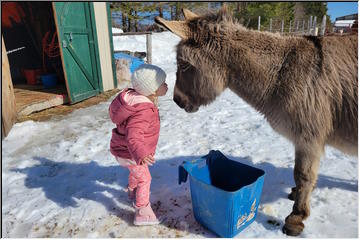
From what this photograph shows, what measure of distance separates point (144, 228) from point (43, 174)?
1803mm

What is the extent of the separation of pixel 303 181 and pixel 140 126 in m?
1.49

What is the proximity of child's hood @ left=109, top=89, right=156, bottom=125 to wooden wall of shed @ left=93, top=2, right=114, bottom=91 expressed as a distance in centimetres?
554

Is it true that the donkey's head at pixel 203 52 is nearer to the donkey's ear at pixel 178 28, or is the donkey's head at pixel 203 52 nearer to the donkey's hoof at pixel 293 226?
the donkey's ear at pixel 178 28

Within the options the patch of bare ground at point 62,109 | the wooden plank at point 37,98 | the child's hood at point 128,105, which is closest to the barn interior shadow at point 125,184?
the child's hood at point 128,105

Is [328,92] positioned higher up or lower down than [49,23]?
lower down

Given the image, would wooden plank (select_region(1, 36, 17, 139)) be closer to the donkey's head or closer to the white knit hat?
the white knit hat

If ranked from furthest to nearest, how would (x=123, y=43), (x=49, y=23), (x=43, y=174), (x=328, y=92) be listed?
(x=123, y=43) → (x=49, y=23) → (x=43, y=174) → (x=328, y=92)

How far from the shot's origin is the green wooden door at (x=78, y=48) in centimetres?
600

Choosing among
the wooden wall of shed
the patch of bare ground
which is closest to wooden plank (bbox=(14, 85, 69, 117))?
the patch of bare ground

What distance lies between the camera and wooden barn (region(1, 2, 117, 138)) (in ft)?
19.0

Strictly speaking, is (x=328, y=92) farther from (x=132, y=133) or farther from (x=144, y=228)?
(x=144, y=228)

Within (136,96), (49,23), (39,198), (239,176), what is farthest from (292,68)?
(49,23)

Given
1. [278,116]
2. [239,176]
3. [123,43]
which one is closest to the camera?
[278,116]

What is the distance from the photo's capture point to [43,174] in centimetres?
338
